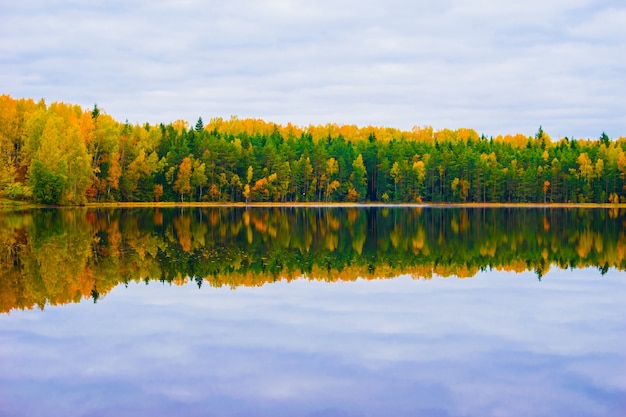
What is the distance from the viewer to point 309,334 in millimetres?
18469

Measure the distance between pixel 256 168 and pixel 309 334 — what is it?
128m

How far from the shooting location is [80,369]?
1503cm

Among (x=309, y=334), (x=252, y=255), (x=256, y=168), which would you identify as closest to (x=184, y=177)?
(x=256, y=168)

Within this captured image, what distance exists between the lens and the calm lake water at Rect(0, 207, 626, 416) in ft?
43.5

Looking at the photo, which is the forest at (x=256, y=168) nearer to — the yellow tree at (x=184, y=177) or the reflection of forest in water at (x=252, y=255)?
the yellow tree at (x=184, y=177)

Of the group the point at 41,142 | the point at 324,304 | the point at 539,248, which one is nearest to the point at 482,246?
the point at 539,248

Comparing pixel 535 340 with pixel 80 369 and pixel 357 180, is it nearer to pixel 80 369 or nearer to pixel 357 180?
pixel 80 369

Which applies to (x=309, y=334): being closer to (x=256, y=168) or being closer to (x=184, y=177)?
(x=184, y=177)

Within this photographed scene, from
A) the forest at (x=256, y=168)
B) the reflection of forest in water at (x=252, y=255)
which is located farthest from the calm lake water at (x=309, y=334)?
the forest at (x=256, y=168)

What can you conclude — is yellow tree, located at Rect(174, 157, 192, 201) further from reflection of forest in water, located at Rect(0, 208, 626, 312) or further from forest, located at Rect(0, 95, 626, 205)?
reflection of forest in water, located at Rect(0, 208, 626, 312)

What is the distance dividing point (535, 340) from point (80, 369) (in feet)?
36.1

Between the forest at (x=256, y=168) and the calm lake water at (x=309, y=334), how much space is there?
7483cm

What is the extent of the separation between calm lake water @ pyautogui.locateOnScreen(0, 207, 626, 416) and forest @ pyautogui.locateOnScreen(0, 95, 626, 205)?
74.8 m

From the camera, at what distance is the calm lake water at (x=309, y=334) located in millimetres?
13250
